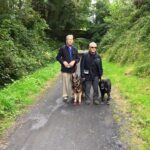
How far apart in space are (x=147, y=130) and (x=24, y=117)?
3.44m

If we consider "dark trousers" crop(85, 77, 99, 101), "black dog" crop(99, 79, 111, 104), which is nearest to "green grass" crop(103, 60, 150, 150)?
"black dog" crop(99, 79, 111, 104)

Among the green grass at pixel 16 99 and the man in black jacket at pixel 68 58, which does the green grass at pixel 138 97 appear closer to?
the man in black jacket at pixel 68 58

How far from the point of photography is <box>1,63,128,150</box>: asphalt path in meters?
6.92

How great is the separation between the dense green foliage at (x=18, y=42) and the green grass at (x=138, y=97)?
4.89 meters

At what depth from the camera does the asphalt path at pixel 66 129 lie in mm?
6922

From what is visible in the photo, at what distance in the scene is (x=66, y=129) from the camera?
7.98 metres

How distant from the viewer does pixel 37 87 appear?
45.5 feet

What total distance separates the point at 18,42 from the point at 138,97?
1214 cm

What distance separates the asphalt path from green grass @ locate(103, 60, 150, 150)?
0.61m

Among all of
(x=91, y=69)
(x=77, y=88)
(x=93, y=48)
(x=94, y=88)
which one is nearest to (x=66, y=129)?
(x=77, y=88)

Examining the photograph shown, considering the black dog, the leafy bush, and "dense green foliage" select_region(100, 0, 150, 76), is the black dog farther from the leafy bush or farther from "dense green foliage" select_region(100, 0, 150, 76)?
the leafy bush

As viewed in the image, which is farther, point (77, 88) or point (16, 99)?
point (16, 99)

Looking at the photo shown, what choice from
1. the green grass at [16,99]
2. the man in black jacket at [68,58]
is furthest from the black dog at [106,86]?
the green grass at [16,99]

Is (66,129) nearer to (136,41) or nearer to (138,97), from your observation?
(138,97)
